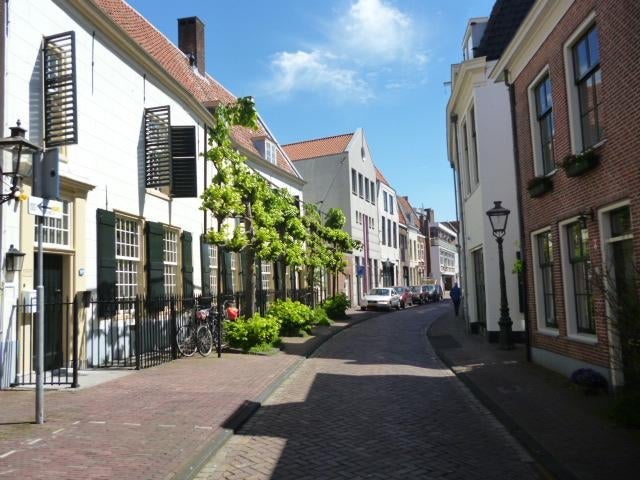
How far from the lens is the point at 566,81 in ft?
31.4

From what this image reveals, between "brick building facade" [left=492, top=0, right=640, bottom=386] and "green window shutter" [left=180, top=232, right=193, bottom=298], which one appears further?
"green window shutter" [left=180, top=232, right=193, bottom=298]

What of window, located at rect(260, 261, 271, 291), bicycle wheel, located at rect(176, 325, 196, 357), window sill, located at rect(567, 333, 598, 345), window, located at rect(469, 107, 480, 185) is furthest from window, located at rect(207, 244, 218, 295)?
window sill, located at rect(567, 333, 598, 345)

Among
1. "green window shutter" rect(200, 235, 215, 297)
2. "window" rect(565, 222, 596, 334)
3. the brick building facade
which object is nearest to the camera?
the brick building facade

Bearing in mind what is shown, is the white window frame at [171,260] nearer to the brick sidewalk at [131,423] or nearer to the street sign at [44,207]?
the brick sidewalk at [131,423]

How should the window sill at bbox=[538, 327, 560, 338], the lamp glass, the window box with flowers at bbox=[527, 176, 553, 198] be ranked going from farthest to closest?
the lamp glass, the window sill at bbox=[538, 327, 560, 338], the window box with flowers at bbox=[527, 176, 553, 198]

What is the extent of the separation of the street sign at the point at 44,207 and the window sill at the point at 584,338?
776 centimetres

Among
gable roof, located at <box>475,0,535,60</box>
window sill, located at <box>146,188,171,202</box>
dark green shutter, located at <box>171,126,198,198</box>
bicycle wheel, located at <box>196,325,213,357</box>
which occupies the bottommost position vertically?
bicycle wheel, located at <box>196,325,213,357</box>

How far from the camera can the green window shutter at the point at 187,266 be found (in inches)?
618

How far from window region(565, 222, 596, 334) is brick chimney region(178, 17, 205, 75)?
1790 cm

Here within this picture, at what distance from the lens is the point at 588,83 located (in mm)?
9070

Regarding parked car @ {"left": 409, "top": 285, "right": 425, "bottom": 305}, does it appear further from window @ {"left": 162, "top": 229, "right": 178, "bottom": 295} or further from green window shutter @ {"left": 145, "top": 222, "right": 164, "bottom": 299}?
green window shutter @ {"left": 145, "top": 222, "right": 164, "bottom": 299}

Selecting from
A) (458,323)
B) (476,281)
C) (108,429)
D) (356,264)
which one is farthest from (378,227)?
(108,429)

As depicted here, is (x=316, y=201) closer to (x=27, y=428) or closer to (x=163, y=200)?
(x=163, y=200)

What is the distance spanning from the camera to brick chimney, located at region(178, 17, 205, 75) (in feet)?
77.0
